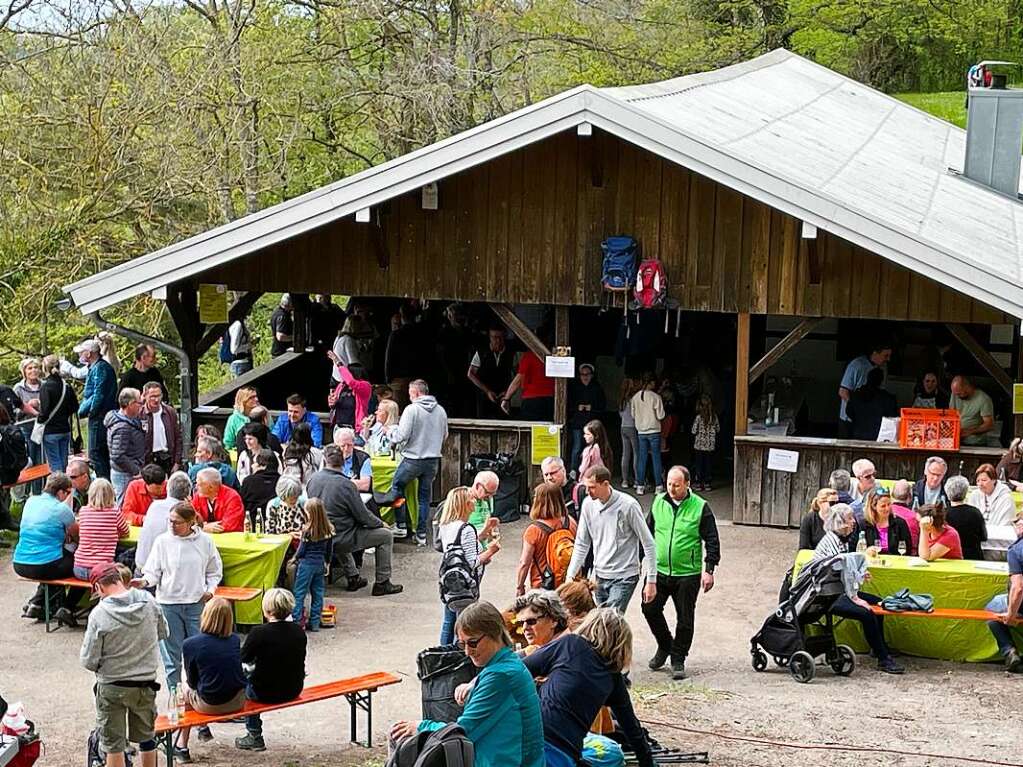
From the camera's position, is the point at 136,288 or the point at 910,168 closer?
the point at 136,288

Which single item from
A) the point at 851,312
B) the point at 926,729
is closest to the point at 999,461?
the point at 851,312

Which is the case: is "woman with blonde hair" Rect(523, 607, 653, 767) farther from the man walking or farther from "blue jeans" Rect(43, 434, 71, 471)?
"blue jeans" Rect(43, 434, 71, 471)

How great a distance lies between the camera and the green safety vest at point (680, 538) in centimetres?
1000

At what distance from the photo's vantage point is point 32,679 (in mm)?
10367

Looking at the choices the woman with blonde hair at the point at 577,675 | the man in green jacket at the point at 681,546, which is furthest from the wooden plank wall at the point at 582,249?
the woman with blonde hair at the point at 577,675

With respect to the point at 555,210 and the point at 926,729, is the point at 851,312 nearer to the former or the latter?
the point at 555,210

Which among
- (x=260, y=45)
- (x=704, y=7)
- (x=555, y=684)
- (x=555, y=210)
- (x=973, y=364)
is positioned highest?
(x=704, y=7)

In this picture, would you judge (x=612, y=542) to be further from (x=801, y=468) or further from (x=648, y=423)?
(x=648, y=423)

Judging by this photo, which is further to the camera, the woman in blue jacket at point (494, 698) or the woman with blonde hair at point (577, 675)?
the woman with blonde hair at point (577, 675)

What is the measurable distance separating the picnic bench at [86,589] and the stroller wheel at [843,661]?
4.10 m

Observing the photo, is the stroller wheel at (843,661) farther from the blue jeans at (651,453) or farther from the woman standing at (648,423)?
the blue jeans at (651,453)

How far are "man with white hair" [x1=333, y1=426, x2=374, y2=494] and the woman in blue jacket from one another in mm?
6950

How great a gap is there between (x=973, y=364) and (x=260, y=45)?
Result: 13963 millimetres

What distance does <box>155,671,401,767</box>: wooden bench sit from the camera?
8.50m
